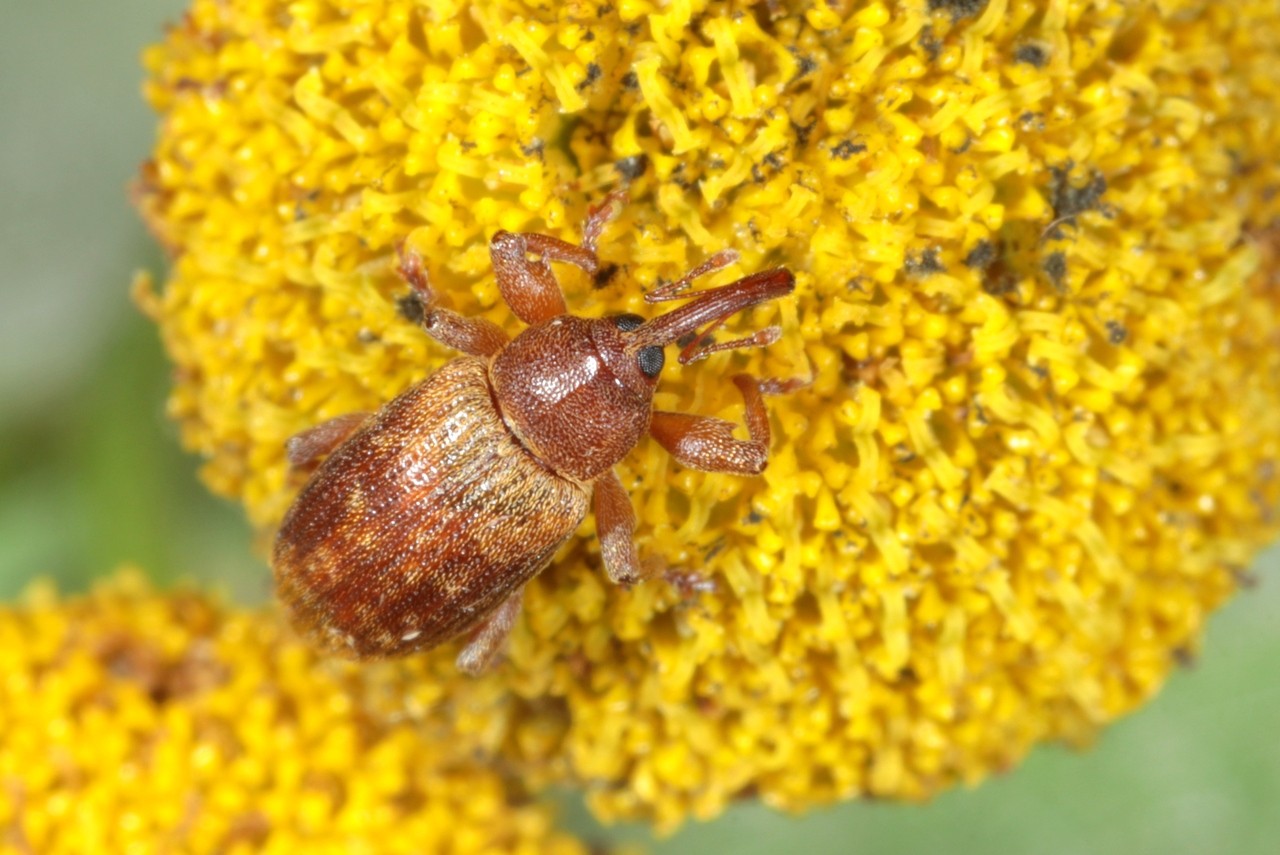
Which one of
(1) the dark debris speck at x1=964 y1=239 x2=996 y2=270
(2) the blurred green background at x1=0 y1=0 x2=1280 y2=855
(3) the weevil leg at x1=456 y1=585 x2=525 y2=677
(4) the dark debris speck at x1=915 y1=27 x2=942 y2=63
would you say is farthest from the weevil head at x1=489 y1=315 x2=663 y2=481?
(2) the blurred green background at x1=0 y1=0 x2=1280 y2=855

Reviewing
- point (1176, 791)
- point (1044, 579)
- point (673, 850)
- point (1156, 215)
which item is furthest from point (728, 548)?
point (1176, 791)

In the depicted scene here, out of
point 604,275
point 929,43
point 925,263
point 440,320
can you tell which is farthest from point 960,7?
point 440,320

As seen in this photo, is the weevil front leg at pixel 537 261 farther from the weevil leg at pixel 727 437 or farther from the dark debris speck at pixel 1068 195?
the dark debris speck at pixel 1068 195

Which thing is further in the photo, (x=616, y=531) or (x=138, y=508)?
(x=138, y=508)

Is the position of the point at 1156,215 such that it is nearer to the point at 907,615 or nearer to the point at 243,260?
the point at 907,615

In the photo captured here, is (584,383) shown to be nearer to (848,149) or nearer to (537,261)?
(537,261)

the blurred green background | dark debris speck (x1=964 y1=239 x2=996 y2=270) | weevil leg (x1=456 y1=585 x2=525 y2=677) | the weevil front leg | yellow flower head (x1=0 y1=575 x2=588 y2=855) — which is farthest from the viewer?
the blurred green background

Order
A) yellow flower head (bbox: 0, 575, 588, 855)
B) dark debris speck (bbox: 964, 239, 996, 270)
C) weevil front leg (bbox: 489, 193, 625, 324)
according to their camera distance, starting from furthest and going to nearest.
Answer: yellow flower head (bbox: 0, 575, 588, 855) → dark debris speck (bbox: 964, 239, 996, 270) → weevil front leg (bbox: 489, 193, 625, 324)

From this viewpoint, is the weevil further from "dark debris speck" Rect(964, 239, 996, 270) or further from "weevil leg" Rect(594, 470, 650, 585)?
"dark debris speck" Rect(964, 239, 996, 270)
